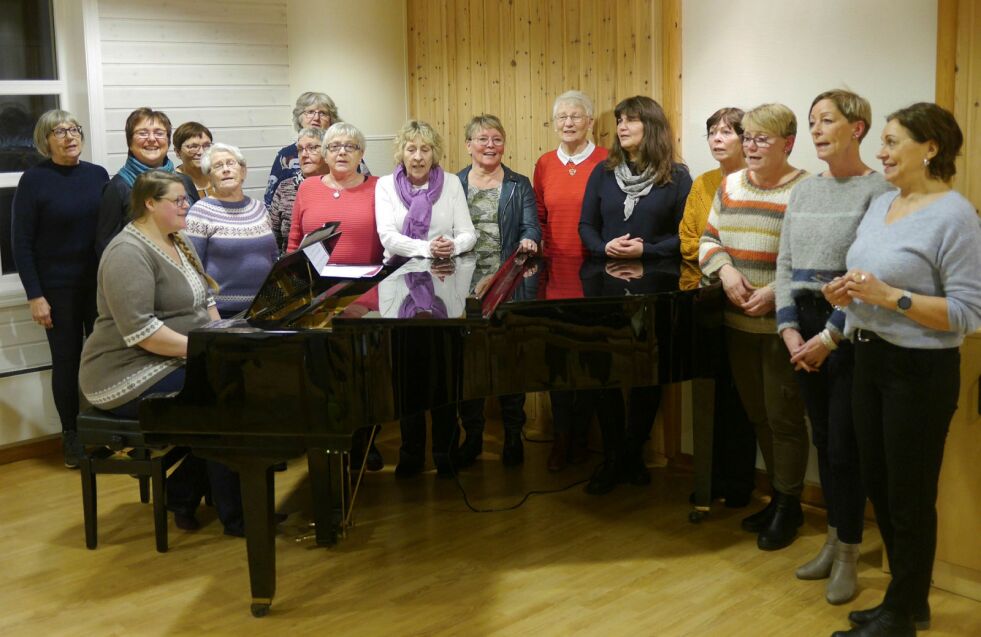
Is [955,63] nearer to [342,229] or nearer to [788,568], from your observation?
[788,568]

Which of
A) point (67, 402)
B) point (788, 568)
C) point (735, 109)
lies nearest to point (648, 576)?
point (788, 568)

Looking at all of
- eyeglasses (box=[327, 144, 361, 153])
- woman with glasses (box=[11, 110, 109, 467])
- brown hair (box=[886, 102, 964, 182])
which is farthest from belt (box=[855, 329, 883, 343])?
woman with glasses (box=[11, 110, 109, 467])

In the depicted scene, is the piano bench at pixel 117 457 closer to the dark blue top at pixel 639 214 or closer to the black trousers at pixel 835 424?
the dark blue top at pixel 639 214

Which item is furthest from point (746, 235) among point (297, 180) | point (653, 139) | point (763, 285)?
point (297, 180)

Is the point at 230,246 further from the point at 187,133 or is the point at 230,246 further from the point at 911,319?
the point at 911,319

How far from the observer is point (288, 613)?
3537 mm

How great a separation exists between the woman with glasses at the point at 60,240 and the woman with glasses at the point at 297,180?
0.77m

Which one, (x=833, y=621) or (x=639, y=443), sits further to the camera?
(x=639, y=443)

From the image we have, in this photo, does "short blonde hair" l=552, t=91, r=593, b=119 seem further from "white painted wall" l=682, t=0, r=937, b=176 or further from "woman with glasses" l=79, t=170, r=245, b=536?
"woman with glasses" l=79, t=170, r=245, b=536

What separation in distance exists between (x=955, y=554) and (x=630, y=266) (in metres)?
1.53

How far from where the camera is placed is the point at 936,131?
2.91m

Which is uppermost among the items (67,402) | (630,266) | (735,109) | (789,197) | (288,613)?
(735,109)

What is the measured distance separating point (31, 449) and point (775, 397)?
136 inches

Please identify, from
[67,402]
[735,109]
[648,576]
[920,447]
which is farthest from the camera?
[67,402]
